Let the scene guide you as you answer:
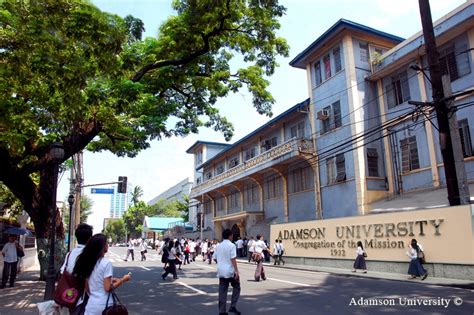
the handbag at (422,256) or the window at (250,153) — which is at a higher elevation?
the window at (250,153)

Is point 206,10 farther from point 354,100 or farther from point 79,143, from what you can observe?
point 354,100

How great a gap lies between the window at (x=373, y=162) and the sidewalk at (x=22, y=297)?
17.1 m

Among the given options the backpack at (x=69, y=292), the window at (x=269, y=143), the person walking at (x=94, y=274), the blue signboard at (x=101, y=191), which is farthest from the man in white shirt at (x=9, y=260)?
the window at (x=269, y=143)

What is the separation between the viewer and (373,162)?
2280 cm

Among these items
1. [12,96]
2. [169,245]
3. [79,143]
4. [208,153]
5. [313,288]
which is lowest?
[313,288]

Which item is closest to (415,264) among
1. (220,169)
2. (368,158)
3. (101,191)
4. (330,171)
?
(368,158)

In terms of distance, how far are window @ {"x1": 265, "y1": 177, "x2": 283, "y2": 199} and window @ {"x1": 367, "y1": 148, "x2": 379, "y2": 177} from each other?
8952 millimetres

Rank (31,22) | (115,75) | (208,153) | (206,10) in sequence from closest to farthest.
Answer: (31,22) → (115,75) → (206,10) → (208,153)

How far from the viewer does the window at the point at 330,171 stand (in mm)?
24391

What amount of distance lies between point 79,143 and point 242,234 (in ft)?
77.3

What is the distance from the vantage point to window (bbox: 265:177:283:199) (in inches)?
1204

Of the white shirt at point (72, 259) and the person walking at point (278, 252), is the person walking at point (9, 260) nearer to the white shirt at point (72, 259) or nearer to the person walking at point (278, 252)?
the white shirt at point (72, 259)

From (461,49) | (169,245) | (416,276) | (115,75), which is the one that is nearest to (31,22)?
(115,75)

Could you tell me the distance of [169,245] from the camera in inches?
645
